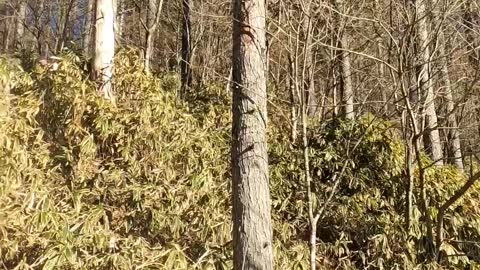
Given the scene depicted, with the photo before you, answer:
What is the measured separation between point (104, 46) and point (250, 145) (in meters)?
3.31

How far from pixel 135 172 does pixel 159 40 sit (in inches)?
268

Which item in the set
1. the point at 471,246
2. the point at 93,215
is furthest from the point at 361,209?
the point at 93,215

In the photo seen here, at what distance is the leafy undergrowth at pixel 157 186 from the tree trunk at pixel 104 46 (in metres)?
0.14

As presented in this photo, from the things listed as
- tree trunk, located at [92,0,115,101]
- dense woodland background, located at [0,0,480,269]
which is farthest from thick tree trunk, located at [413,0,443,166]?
tree trunk, located at [92,0,115,101]

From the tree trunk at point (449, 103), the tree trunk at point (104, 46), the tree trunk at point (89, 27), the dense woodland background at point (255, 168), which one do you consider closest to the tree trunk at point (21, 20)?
the tree trunk at point (89, 27)

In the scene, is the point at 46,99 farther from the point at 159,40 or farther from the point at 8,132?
the point at 159,40

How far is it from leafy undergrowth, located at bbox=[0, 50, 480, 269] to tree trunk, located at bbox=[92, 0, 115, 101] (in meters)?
0.14

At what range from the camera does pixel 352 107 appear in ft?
23.0

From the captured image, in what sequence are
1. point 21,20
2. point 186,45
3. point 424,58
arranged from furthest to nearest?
point 21,20 < point 186,45 < point 424,58

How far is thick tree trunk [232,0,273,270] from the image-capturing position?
11.6ft

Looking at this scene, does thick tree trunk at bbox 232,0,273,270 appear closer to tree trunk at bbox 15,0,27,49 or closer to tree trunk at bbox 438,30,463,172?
tree trunk at bbox 438,30,463,172

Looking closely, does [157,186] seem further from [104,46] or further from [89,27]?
[89,27]

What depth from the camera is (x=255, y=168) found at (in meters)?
3.62

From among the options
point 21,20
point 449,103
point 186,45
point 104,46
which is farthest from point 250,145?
point 21,20
